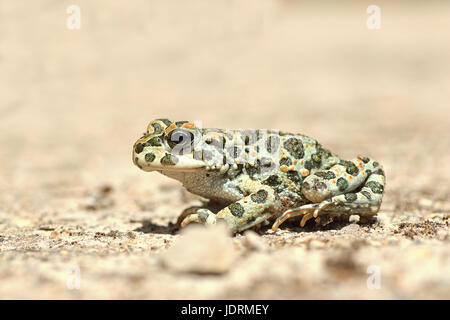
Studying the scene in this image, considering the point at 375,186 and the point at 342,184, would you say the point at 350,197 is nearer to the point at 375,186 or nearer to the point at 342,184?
the point at 342,184

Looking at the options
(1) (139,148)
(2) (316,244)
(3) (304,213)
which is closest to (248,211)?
(3) (304,213)

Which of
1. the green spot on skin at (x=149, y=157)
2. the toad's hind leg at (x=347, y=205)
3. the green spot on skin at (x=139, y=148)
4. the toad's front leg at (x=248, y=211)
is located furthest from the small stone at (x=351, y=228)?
the green spot on skin at (x=139, y=148)

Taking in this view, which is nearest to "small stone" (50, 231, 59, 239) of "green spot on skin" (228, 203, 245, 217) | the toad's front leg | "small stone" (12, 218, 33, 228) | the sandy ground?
the sandy ground

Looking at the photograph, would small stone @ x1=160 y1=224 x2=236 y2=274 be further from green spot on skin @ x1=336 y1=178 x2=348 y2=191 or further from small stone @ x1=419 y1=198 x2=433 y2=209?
small stone @ x1=419 y1=198 x2=433 y2=209

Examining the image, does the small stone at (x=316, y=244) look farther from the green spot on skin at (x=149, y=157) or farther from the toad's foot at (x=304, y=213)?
the green spot on skin at (x=149, y=157)

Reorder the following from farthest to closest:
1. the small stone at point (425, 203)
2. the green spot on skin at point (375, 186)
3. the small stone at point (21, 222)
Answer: the small stone at point (425, 203) < the small stone at point (21, 222) < the green spot on skin at point (375, 186)

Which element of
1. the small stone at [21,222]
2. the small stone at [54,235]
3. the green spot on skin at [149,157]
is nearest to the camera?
the green spot on skin at [149,157]
